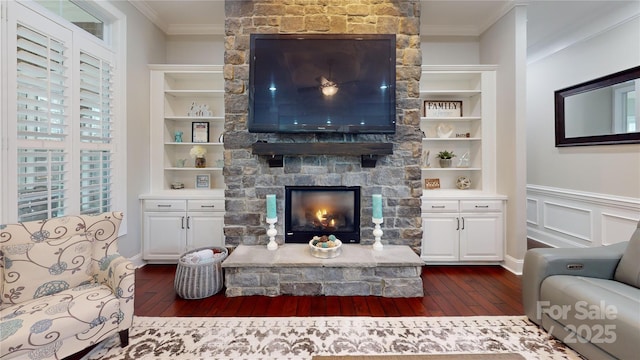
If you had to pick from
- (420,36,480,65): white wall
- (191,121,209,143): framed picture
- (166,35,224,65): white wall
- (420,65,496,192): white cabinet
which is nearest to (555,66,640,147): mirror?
(420,65,496,192): white cabinet

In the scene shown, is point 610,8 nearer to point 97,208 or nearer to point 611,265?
point 611,265

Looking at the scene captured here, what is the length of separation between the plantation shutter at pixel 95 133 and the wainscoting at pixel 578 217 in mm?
5613

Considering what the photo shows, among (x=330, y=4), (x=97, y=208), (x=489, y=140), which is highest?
(x=330, y=4)

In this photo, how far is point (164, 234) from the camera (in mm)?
3350

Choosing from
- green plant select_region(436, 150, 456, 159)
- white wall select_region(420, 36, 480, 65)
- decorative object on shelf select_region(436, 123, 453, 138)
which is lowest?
green plant select_region(436, 150, 456, 159)

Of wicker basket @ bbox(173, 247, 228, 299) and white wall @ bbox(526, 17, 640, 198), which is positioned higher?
white wall @ bbox(526, 17, 640, 198)

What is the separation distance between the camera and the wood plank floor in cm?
234

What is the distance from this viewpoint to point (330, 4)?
2.97 meters

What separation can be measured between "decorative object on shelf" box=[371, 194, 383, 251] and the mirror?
2.88m

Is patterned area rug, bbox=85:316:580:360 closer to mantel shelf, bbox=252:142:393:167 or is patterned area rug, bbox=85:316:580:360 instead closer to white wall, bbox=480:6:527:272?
white wall, bbox=480:6:527:272

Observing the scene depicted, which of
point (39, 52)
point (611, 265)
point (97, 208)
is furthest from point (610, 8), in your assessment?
point (97, 208)

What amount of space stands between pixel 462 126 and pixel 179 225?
3.90 meters

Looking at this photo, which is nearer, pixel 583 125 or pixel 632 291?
pixel 632 291

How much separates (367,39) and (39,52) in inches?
112
